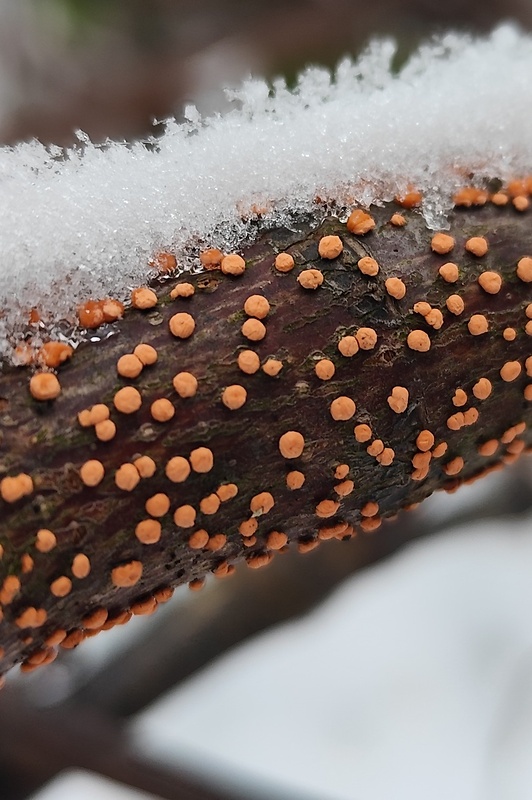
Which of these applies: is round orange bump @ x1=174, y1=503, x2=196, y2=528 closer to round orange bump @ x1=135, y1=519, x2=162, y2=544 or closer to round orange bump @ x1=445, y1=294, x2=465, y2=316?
round orange bump @ x1=135, y1=519, x2=162, y2=544

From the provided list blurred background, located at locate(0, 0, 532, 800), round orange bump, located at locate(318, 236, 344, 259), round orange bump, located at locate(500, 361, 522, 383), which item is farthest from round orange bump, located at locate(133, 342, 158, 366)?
blurred background, located at locate(0, 0, 532, 800)

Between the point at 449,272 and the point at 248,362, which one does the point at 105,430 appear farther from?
the point at 449,272

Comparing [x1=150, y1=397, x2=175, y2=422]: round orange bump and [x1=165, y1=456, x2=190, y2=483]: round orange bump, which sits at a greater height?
[x1=150, y1=397, x2=175, y2=422]: round orange bump

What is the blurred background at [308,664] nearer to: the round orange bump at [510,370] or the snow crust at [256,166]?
the snow crust at [256,166]

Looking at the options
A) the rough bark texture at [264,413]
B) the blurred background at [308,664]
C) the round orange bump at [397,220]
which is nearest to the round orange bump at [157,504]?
the rough bark texture at [264,413]

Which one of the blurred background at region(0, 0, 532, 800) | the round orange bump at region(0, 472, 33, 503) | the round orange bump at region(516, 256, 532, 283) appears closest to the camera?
the round orange bump at region(0, 472, 33, 503)

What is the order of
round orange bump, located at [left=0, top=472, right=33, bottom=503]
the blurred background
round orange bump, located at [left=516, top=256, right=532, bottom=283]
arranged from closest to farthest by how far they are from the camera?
round orange bump, located at [left=0, top=472, right=33, bottom=503], round orange bump, located at [left=516, top=256, right=532, bottom=283], the blurred background

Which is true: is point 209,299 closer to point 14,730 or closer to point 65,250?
point 65,250

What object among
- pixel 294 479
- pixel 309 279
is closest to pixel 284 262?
pixel 309 279
